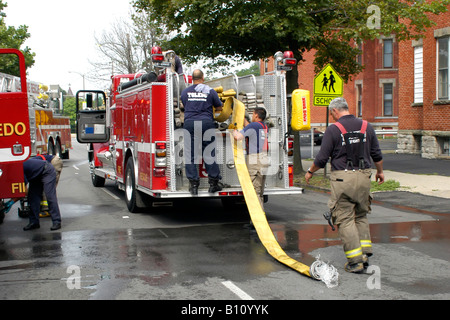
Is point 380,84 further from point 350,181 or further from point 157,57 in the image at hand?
point 350,181

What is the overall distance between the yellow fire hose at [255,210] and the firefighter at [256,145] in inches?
6.1

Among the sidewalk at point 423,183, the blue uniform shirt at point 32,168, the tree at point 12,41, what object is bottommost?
the sidewalk at point 423,183

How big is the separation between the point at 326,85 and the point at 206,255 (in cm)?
939

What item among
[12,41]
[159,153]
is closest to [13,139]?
Answer: [159,153]

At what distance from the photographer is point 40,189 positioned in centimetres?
979

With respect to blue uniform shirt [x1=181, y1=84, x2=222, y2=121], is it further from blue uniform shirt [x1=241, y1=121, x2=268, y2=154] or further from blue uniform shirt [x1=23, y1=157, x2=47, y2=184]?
blue uniform shirt [x1=23, y1=157, x2=47, y2=184]

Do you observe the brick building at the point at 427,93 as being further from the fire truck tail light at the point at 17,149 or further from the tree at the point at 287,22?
the fire truck tail light at the point at 17,149

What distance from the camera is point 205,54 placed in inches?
704

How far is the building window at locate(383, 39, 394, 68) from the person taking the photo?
4200 centimetres

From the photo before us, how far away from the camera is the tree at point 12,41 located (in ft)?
97.1

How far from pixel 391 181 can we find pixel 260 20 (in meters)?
5.47

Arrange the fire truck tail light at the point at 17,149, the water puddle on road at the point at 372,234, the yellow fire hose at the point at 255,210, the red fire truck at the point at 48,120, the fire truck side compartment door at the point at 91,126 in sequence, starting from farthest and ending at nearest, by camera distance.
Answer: the red fire truck at the point at 48,120 → the fire truck side compartment door at the point at 91,126 → the water puddle on road at the point at 372,234 → the fire truck tail light at the point at 17,149 → the yellow fire hose at the point at 255,210

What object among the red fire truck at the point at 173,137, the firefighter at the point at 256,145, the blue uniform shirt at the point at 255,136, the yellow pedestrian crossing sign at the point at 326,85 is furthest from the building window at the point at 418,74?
the blue uniform shirt at the point at 255,136
